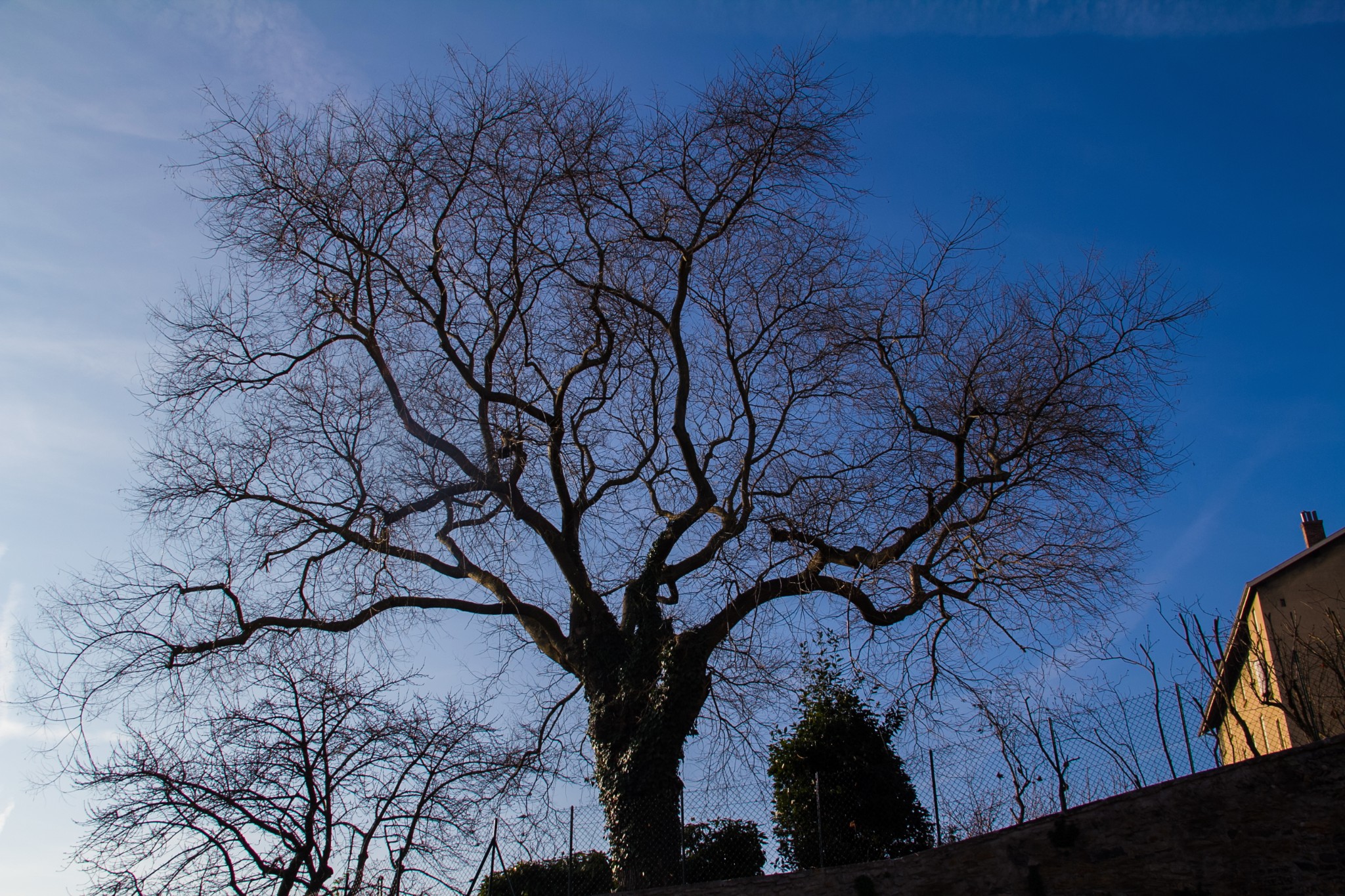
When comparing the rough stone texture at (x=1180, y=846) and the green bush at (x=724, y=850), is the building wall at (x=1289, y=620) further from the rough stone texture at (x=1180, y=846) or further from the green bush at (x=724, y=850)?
the green bush at (x=724, y=850)

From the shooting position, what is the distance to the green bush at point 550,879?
33.4 ft

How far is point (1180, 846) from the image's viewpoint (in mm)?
7188

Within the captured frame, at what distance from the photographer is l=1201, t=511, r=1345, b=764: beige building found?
9.43 meters

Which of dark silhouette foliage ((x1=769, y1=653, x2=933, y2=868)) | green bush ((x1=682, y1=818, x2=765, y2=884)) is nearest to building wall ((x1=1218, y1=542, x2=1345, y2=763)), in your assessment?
dark silhouette foliage ((x1=769, y1=653, x2=933, y2=868))

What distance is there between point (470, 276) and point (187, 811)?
269 inches

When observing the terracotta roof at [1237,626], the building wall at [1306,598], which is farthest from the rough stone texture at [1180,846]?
the building wall at [1306,598]

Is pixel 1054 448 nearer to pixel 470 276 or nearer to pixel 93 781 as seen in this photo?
pixel 470 276

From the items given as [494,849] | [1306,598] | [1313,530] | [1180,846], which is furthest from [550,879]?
[1313,530]

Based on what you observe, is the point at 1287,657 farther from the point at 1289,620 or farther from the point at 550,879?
the point at 550,879

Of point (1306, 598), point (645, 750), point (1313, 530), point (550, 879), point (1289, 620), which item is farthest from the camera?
point (1313, 530)

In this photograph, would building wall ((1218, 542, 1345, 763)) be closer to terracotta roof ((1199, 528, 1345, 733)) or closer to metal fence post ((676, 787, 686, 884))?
terracotta roof ((1199, 528, 1345, 733))

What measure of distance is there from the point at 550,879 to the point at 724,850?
2.02 metres

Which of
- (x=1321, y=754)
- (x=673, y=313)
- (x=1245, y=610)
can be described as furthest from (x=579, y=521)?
(x=1245, y=610)

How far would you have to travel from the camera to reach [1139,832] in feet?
24.2
